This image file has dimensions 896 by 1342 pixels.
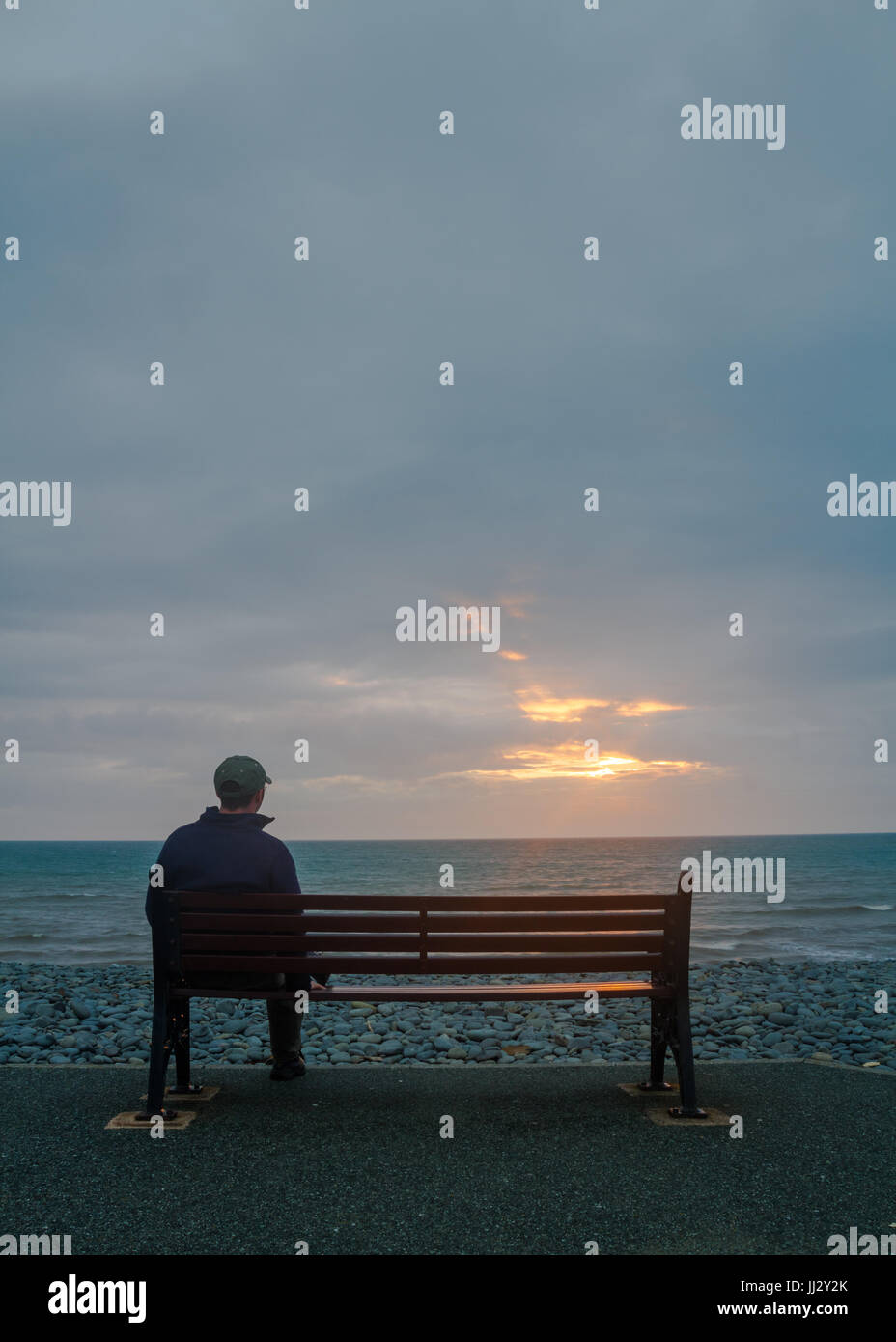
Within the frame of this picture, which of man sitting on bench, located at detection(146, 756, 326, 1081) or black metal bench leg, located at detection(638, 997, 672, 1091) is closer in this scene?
man sitting on bench, located at detection(146, 756, 326, 1081)

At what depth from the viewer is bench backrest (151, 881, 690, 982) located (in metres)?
5.24

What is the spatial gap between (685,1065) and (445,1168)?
1.60 metres

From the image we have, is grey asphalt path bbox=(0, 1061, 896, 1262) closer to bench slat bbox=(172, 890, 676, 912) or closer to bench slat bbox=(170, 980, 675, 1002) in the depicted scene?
bench slat bbox=(170, 980, 675, 1002)

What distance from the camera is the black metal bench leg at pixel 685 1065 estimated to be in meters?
5.29

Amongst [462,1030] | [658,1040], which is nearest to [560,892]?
[462,1030]

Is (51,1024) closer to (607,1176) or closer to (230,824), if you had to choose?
(230,824)

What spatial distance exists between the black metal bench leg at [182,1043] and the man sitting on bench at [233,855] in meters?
0.21

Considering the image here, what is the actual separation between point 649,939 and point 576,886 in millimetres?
50617

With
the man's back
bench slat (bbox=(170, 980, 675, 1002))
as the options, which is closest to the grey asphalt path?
bench slat (bbox=(170, 980, 675, 1002))

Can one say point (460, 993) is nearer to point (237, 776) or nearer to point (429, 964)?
point (429, 964)

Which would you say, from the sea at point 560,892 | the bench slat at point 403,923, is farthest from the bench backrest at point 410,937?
the sea at point 560,892

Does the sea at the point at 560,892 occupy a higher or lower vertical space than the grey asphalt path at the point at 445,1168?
lower

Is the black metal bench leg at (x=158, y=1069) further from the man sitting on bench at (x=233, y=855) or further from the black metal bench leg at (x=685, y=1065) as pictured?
the black metal bench leg at (x=685, y=1065)
